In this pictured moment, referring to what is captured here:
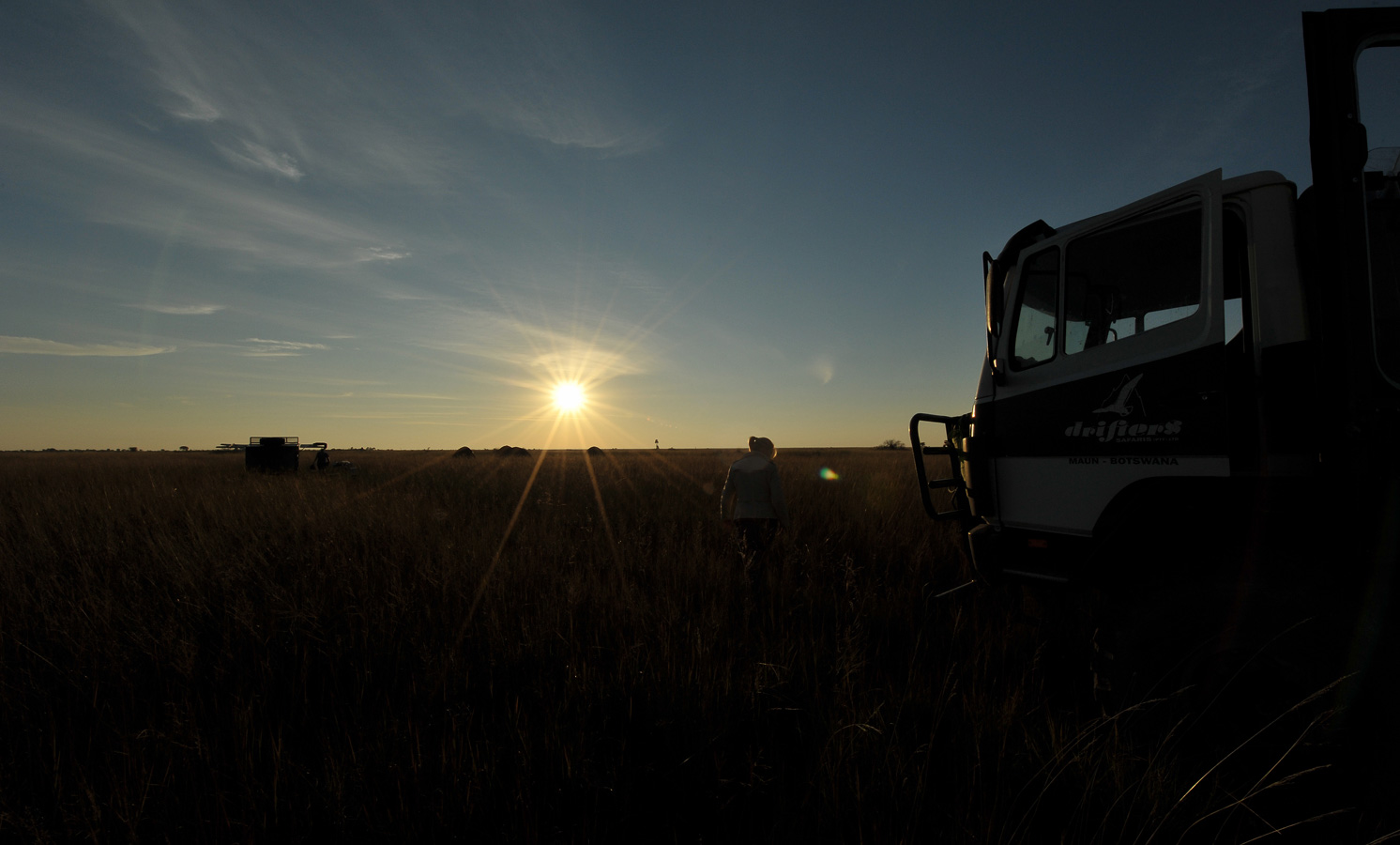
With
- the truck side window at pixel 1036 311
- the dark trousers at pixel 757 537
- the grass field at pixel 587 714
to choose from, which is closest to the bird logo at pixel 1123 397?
the truck side window at pixel 1036 311

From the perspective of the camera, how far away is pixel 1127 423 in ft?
9.68

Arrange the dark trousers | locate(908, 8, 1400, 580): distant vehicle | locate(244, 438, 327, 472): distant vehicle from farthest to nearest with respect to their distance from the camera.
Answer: locate(244, 438, 327, 472): distant vehicle → the dark trousers → locate(908, 8, 1400, 580): distant vehicle

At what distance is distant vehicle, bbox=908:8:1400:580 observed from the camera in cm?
237

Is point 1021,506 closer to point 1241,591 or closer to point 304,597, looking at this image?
point 1241,591

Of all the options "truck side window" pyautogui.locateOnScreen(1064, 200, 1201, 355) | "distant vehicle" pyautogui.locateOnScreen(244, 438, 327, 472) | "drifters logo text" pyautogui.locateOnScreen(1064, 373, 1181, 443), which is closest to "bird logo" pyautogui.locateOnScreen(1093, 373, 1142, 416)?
"drifters logo text" pyautogui.locateOnScreen(1064, 373, 1181, 443)

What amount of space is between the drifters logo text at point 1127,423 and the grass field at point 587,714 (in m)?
0.95

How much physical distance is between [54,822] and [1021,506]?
469 centimetres

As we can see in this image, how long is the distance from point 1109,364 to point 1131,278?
976 mm

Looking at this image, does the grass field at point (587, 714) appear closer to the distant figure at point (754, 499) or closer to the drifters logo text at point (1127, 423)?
the distant figure at point (754, 499)

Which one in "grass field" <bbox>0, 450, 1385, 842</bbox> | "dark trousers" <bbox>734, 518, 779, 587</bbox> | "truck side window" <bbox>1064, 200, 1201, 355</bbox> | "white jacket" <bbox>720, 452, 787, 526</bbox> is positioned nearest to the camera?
"grass field" <bbox>0, 450, 1385, 842</bbox>

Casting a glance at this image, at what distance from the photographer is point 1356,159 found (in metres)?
2.37

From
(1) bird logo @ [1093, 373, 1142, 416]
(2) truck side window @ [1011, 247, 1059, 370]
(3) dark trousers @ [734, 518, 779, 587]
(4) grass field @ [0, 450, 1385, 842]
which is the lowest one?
(4) grass field @ [0, 450, 1385, 842]

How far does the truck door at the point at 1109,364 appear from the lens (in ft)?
9.00

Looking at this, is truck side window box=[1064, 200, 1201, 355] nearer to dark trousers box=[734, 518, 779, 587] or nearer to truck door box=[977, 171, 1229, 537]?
truck door box=[977, 171, 1229, 537]
